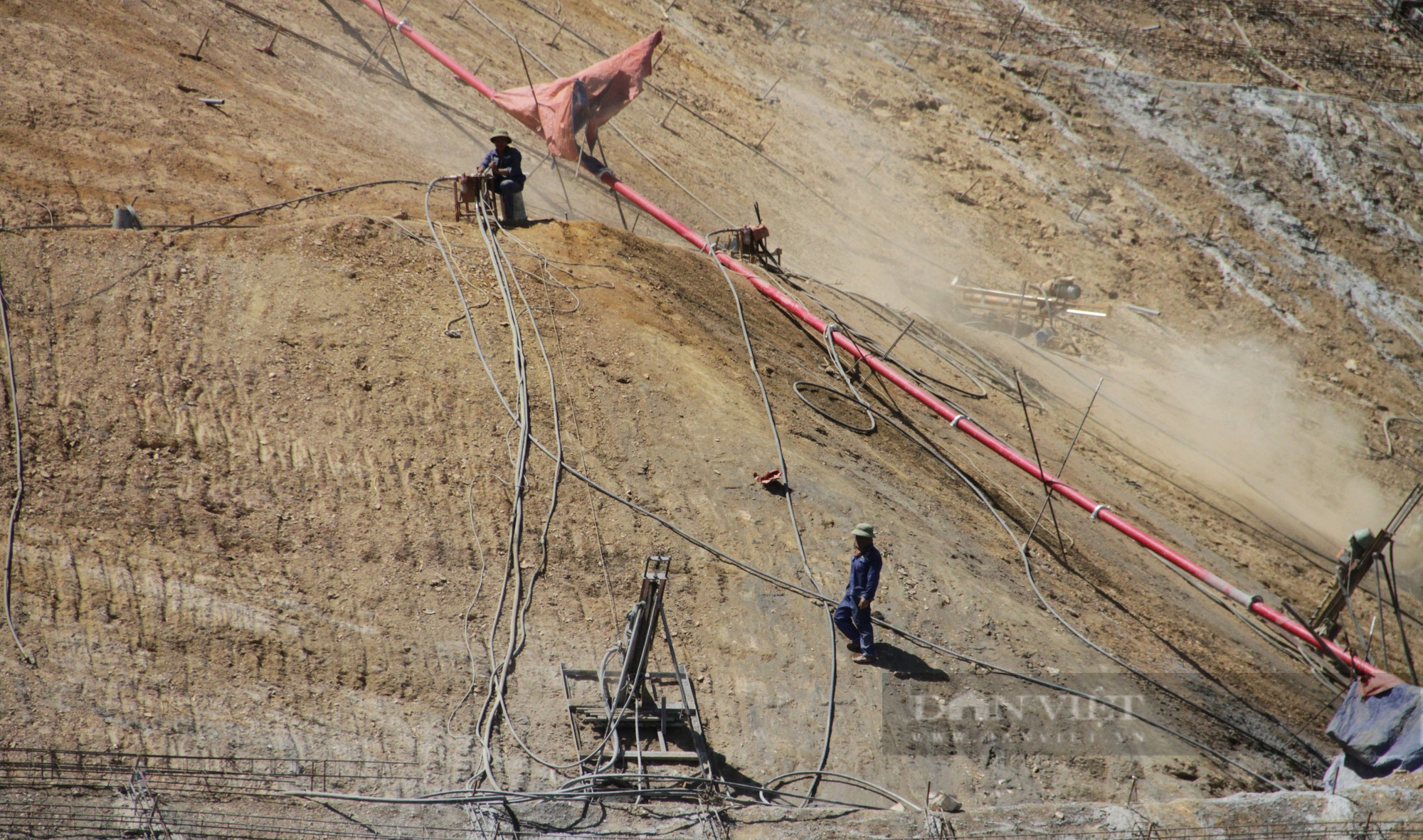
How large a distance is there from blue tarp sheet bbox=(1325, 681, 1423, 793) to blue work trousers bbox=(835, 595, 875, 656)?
4.30 metres

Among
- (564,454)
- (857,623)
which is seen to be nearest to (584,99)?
(564,454)

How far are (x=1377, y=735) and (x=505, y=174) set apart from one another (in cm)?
1124

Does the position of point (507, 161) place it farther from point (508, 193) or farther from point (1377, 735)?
point (1377, 735)

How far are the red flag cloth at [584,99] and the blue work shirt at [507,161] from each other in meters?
2.95

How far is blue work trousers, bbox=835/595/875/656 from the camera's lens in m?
8.45

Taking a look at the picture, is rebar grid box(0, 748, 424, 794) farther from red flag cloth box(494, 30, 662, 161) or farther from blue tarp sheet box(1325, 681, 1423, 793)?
red flag cloth box(494, 30, 662, 161)

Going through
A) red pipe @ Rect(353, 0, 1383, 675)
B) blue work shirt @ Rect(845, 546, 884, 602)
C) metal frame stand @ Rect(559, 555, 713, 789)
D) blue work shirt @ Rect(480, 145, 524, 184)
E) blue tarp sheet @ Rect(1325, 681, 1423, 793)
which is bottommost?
metal frame stand @ Rect(559, 555, 713, 789)

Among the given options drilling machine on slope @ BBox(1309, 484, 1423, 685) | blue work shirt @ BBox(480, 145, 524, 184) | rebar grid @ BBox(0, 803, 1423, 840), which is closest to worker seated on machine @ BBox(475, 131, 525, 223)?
blue work shirt @ BBox(480, 145, 524, 184)

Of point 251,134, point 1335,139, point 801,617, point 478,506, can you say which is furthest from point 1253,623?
point 1335,139

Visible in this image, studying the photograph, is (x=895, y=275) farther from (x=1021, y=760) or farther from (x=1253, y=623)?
(x=1021, y=760)

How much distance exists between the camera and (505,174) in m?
→ 12.2

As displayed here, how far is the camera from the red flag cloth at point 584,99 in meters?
15.0

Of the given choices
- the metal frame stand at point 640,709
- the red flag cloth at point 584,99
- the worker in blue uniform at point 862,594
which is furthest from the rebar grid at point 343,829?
the red flag cloth at point 584,99

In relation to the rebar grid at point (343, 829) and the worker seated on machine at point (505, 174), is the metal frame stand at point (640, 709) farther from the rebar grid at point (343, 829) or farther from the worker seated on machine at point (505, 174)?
the worker seated on machine at point (505, 174)
